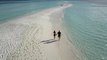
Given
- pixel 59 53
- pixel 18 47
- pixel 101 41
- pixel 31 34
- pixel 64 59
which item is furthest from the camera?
pixel 31 34

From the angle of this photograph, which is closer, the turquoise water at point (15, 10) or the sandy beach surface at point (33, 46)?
the sandy beach surface at point (33, 46)

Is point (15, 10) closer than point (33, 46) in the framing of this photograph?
No

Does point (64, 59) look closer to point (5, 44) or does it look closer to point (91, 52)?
point (91, 52)

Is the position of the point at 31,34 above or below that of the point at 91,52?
above

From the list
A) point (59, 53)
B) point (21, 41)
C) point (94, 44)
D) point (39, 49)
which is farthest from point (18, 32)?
point (94, 44)

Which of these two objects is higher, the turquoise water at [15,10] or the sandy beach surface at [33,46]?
the turquoise water at [15,10]

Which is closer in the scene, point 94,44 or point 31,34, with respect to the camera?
point 94,44

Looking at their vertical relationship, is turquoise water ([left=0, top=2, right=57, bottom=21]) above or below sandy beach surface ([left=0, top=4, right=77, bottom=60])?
above

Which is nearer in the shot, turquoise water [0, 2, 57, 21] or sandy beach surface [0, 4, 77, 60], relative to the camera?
sandy beach surface [0, 4, 77, 60]

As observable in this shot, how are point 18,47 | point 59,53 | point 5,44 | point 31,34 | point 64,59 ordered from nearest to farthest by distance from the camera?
point 64,59
point 59,53
point 18,47
point 5,44
point 31,34

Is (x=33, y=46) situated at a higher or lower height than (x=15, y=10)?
lower
